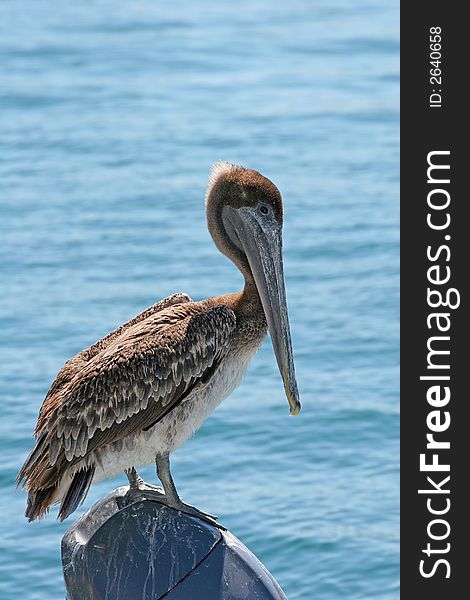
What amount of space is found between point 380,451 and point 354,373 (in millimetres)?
1021

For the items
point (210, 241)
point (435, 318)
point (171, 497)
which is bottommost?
point (171, 497)

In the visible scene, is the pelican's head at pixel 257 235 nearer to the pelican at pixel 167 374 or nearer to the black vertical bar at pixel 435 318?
the pelican at pixel 167 374

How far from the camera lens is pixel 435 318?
298 inches

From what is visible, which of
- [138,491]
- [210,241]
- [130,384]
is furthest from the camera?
[210,241]

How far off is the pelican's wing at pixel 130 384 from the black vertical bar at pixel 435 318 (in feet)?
7.10

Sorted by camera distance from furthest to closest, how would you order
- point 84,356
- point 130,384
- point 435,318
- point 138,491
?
point 435,318, point 84,356, point 130,384, point 138,491

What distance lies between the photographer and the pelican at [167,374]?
4.93 meters

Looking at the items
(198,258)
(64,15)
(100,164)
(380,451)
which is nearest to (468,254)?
(380,451)

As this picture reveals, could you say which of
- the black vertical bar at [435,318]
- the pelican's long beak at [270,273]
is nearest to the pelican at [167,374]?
the pelican's long beak at [270,273]

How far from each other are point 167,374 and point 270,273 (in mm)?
535

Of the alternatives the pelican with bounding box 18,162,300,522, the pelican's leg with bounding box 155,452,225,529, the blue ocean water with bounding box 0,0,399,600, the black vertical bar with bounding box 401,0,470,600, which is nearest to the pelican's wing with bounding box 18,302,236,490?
the pelican with bounding box 18,162,300,522

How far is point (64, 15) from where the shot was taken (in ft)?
62.7

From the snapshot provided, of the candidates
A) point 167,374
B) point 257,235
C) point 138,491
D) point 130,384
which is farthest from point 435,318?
point 138,491

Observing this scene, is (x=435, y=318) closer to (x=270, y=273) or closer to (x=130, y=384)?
(x=270, y=273)
